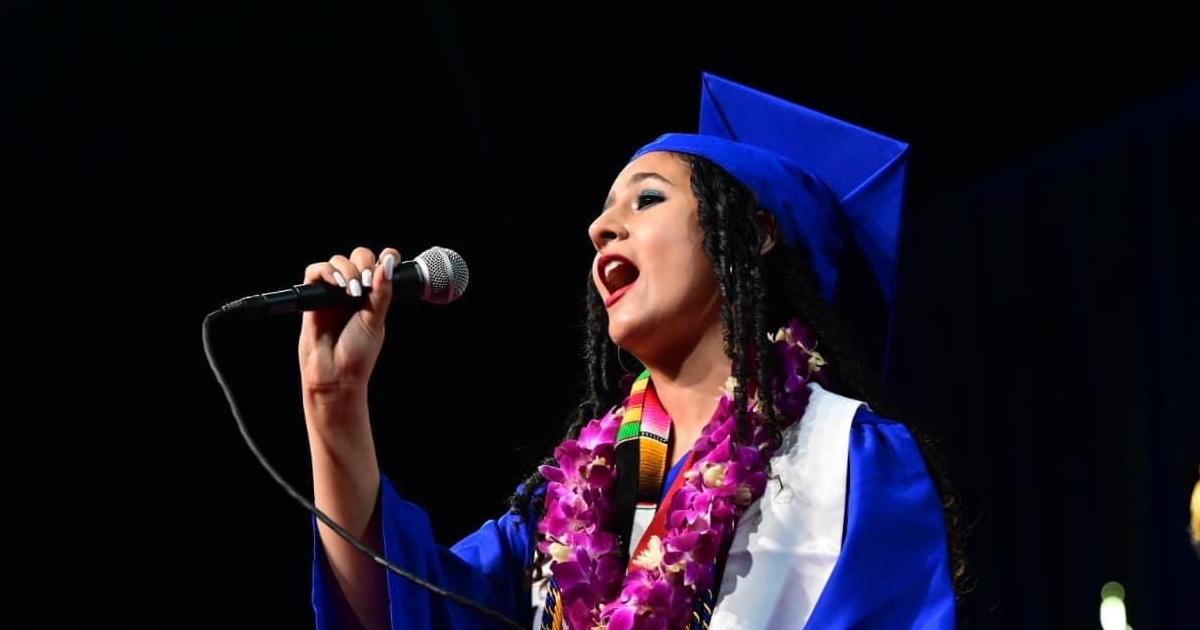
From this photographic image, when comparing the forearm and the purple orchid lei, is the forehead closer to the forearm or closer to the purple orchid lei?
the purple orchid lei

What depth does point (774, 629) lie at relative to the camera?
1455 millimetres

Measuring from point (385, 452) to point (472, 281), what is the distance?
50 centimetres

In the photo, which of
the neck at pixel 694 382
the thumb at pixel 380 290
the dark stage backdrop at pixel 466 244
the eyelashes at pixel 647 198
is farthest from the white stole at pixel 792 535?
the dark stage backdrop at pixel 466 244

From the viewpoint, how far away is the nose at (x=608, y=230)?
1.79 metres

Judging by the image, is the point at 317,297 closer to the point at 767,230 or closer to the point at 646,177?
the point at 646,177

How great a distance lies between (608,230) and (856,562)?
23.8 inches

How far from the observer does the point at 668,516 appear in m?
1.60

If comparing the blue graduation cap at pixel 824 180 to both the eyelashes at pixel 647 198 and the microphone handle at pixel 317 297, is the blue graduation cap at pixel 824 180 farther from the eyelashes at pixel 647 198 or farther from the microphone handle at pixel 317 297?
the microphone handle at pixel 317 297

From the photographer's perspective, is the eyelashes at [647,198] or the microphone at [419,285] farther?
the eyelashes at [647,198]

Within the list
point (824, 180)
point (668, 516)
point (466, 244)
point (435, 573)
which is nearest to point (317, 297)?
point (435, 573)

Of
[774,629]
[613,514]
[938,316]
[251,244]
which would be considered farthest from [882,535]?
[938,316]

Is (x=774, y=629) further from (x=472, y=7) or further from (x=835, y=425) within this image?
(x=472, y=7)

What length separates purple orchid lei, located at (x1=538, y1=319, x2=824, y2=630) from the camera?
1512 millimetres

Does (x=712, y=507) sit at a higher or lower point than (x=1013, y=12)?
lower
